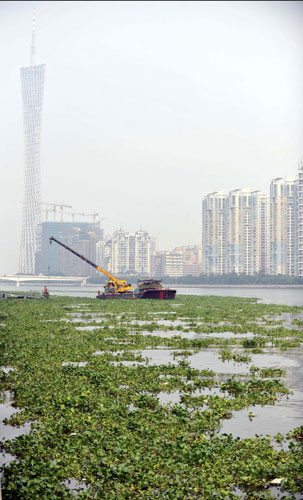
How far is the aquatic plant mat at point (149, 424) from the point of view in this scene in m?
9.42

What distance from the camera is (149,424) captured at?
40.3ft

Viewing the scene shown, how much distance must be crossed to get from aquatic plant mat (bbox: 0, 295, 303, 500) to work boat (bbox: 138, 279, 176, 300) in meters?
57.1

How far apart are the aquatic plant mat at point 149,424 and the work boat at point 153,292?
57.1 meters

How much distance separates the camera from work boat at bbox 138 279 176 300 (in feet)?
270

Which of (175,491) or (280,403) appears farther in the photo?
(280,403)

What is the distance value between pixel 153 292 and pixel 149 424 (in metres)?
70.0

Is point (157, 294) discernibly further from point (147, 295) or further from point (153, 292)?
point (147, 295)

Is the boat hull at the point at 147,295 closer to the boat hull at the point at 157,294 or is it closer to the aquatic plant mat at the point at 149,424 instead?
the boat hull at the point at 157,294

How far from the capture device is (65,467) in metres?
9.95

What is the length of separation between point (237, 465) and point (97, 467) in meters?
2.04

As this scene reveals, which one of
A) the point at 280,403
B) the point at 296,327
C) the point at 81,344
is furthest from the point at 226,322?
the point at 280,403

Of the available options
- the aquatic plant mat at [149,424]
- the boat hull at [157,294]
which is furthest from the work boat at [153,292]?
the aquatic plant mat at [149,424]

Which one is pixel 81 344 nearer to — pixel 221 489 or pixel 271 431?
pixel 271 431

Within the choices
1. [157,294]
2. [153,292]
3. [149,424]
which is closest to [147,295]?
[153,292]
